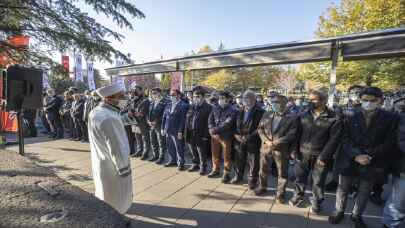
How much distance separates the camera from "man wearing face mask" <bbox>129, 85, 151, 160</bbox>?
684 centimetres

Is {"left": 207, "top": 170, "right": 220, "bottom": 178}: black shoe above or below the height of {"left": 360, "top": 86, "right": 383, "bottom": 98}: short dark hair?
below

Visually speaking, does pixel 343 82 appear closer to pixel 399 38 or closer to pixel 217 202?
pixel 399 38

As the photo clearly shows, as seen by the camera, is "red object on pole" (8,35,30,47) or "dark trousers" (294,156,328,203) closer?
"dark trousers" (294,156,328,203)

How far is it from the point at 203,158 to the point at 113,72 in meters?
7.80

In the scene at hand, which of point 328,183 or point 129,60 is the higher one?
point 129,60

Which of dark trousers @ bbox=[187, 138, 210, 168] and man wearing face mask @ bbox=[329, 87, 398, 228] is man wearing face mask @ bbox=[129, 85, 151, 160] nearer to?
dark trousers @ bbox=[187, 138, 210, 168]

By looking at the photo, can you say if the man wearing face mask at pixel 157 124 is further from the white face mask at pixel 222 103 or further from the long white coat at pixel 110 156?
the long white coat at pixel 110 156

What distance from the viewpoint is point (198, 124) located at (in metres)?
5.71

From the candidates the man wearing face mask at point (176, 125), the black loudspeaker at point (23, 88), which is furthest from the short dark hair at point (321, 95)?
the black loudspeaker at point (23, 88)

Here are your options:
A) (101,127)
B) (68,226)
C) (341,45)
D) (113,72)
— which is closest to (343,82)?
(341,45)

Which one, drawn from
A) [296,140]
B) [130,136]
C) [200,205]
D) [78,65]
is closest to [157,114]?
[130,136]

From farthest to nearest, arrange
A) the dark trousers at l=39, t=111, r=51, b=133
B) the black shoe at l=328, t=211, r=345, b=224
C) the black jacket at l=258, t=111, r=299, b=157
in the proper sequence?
the dark trousers at l=39, t=111, r=51, b=133
the black jacket at l=258, t=111, r=299, b=157
the black shoe at l=328, t=211, r=345, b=224

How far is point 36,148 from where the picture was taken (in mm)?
8414

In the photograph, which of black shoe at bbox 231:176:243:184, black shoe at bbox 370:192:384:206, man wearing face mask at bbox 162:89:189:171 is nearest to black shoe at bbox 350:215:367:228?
black shoe at bbox 370:192:384:206
